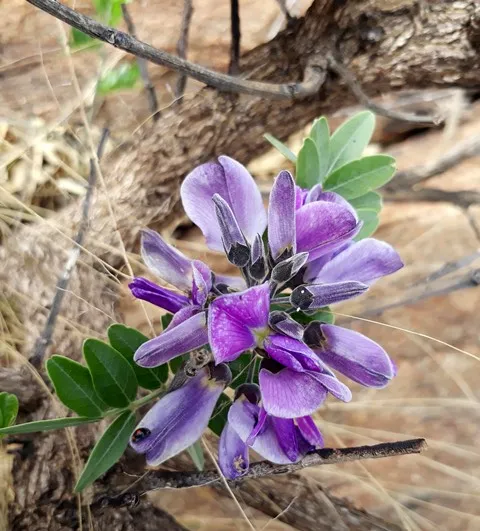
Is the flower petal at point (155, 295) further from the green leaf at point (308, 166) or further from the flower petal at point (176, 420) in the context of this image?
the green leaf at point (308, 166)

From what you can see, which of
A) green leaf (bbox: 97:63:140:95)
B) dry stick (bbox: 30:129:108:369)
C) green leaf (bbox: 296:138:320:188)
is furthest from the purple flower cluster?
green leaf (bbox: 97:63:140:95)

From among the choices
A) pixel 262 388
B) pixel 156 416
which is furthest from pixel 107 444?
pixel 262 388

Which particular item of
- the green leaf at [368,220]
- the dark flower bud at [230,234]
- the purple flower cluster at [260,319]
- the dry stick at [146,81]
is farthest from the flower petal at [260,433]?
the dry stick at [146,81]

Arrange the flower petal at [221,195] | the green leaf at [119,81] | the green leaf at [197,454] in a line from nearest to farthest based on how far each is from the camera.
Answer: the flower petal at [221,195], the green leaf at [197,454], the green leaf at [119,81]

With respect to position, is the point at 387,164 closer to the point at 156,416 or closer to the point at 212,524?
the point at 156,416

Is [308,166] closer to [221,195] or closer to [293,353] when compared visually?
[221,195]
